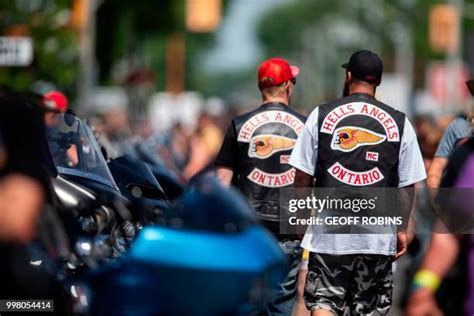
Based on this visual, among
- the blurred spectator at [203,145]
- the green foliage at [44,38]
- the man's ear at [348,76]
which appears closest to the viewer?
the man's ear at [348,76]

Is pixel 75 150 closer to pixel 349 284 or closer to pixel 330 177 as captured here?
pixel 330 177

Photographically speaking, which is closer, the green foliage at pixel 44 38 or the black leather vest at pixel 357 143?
the black leather vest at pixel 357 143

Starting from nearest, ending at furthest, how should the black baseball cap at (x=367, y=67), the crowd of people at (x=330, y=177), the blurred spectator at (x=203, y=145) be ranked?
the crowd of people at (x=330, y=177), the black baseball cap at (x=367, y=67), the blurred spectator at (x=203, y=145)

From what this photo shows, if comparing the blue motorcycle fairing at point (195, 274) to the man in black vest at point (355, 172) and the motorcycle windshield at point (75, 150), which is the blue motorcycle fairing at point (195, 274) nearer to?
the man in black vest at point (355, 172)

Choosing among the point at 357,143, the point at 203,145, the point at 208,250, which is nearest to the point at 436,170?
the point at 357,143

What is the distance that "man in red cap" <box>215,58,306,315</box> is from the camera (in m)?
10.1

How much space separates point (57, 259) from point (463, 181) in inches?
69.9

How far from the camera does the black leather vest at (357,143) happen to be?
8695 millimetres

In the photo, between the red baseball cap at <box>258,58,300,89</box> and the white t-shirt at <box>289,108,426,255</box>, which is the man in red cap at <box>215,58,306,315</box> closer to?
the red baseball cap at <box>258,58,300,89</box>

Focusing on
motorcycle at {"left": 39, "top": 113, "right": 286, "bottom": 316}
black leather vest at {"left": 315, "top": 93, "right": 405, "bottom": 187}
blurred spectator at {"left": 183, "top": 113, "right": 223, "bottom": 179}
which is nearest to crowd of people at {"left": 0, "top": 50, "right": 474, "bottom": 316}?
black leather vest at {"left": 315, "top": 93, "right": 405, "bottom": 187}

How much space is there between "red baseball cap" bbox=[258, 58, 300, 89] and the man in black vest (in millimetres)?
1479

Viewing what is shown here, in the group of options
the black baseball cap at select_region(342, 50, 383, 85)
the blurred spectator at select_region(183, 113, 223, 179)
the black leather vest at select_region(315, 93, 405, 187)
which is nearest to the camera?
the black leather vest at select_region(315, 93, 405, 187)

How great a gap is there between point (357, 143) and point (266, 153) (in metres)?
1.53

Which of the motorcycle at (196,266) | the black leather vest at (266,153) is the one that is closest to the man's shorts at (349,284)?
the black leather vest at (266,153)
